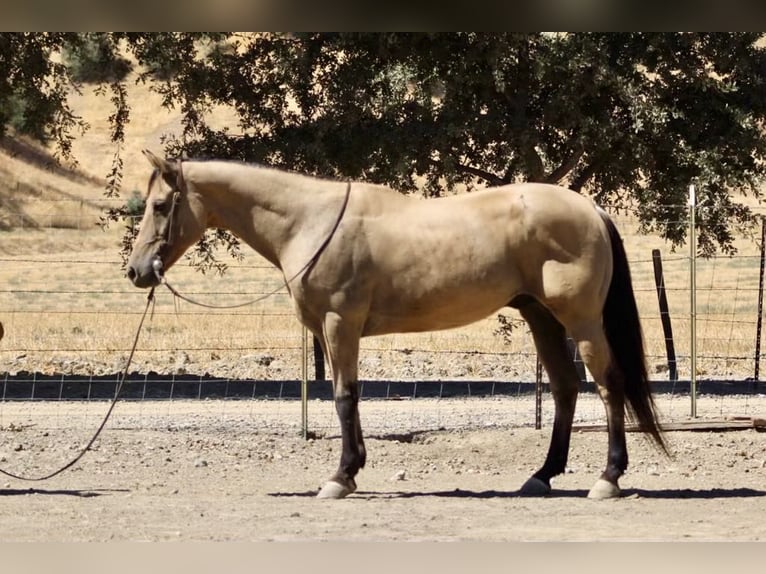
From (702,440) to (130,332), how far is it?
1143 centimetres

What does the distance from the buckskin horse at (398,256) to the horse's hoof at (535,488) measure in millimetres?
14

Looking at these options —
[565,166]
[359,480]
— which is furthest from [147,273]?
[565,166]

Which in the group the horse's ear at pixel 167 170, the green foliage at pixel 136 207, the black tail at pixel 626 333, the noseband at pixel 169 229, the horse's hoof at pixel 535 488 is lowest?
the horse's hoof at pixel 535 488

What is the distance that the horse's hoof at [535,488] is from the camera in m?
8.70

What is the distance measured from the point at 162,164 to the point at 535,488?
3160 millimetres

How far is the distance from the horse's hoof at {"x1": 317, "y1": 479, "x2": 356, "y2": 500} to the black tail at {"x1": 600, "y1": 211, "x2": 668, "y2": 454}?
1901 mm

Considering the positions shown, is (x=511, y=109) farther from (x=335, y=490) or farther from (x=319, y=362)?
(x=335, y=490)

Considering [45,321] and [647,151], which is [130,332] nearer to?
[45,321]

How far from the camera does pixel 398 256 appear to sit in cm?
847

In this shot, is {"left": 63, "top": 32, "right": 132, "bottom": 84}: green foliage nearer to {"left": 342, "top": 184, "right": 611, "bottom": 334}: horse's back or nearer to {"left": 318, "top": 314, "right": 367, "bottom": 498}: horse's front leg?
{"left": 342, "top": 184, "right": 611, "bottom": 334}: horse's back

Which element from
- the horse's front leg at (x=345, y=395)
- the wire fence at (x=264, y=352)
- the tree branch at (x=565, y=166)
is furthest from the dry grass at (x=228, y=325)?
the horse's front leg at (x=345, y=395)

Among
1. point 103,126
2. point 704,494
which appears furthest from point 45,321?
point 103,126

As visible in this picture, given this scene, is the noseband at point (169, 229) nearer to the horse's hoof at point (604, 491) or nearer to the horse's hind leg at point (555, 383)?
the horse's hind leg at point (555, 383)

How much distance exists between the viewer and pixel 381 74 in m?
14.5
